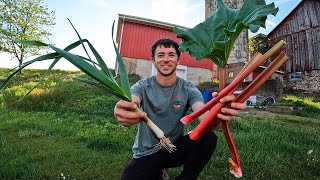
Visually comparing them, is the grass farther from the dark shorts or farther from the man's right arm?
the man's right arm

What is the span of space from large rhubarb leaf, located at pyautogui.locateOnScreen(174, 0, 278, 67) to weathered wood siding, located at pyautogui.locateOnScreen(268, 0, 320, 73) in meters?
25.0

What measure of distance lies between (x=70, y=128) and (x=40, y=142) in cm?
115

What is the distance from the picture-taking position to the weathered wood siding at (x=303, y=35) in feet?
79.0

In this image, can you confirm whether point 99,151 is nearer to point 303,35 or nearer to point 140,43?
point 140,43

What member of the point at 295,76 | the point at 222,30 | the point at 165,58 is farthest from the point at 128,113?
the point at 295,76

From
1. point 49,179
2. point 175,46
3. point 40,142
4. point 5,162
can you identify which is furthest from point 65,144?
point 175,46

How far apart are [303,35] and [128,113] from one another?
86.4 ft

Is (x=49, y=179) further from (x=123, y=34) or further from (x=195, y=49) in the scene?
(x=123, y=34)

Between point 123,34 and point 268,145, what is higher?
point 123,34

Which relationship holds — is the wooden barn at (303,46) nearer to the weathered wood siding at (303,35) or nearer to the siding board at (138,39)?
the weathered wood siding at (303,35)

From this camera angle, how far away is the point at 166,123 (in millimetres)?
3023

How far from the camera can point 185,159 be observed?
9.97 ft

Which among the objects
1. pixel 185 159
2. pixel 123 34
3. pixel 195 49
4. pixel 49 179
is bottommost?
pixel 49 179

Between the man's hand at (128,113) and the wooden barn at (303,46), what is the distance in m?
25.4
